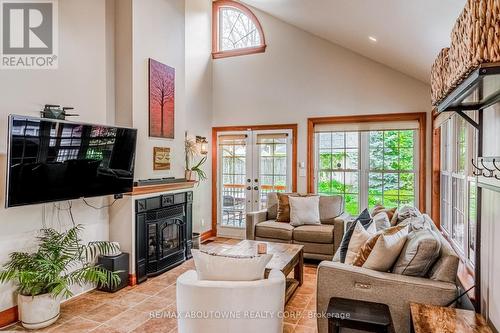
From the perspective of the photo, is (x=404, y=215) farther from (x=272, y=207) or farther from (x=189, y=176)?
(x=189, y=176)

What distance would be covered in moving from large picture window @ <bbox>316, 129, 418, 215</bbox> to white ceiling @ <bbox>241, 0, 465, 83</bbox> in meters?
1.09

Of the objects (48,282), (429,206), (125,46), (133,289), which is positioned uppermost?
(125,46)

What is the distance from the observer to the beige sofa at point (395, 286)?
206 cm

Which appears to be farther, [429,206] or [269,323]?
[429,206]

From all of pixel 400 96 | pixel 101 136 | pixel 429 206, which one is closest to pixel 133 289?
pixel 101 136

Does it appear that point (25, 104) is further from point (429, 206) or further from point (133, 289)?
point (429, 206)

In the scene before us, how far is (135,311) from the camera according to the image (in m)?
3.14

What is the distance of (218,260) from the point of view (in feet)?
6.72

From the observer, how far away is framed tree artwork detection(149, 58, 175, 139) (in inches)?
163

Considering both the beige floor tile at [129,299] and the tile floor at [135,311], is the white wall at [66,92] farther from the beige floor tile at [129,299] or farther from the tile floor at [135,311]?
the beige floor tile at [129,299]

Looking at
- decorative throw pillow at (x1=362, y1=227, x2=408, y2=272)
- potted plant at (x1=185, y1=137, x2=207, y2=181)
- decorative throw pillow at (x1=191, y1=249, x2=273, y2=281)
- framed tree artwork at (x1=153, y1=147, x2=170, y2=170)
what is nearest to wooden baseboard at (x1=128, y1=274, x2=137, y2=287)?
framed tree artwork at (x1=153, y1=147, x2=170, y2=170)

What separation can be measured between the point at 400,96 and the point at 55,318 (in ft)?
17.3

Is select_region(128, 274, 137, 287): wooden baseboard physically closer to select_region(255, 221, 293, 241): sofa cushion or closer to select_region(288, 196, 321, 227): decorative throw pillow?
select_region(255, 221, 293, 241): sofa cushion

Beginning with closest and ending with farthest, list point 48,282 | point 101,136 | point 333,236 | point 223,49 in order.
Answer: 1. point 48,282
2. point 101,136
3. point 333,236
4. point 223,49
